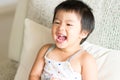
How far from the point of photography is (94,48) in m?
1.18

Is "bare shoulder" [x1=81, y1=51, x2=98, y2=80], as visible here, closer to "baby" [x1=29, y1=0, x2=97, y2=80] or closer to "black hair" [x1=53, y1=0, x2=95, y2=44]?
"baby" [x1=29, y1=0, x2=97, y2=80]

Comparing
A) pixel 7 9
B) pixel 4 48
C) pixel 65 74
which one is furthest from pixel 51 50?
pixel 4 48

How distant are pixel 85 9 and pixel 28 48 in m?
0.38

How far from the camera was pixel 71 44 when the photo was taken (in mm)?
1096

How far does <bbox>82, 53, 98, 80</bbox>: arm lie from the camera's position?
1057 mm

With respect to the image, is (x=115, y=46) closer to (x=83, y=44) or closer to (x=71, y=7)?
(x=83, y=44)

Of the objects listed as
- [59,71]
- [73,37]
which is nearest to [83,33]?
[73,37]

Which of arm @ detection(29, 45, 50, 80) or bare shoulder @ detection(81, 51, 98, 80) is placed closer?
bare shoulder @ detection(81, 51, 98, 80)

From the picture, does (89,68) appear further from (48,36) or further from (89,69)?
(48,36)

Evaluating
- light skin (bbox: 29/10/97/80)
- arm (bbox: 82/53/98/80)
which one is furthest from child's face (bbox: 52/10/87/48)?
arm (bbox: 82/53/98/80)

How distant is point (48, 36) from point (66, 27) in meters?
0.25

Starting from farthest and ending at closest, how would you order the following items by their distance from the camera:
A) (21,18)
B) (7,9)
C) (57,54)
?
(7,9) → (21,18) → (57,54)

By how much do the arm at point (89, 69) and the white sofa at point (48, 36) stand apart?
0.07 metres

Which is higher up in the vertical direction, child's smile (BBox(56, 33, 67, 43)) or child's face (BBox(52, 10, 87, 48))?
child's face (BBox(52, 10, 87, 48))
